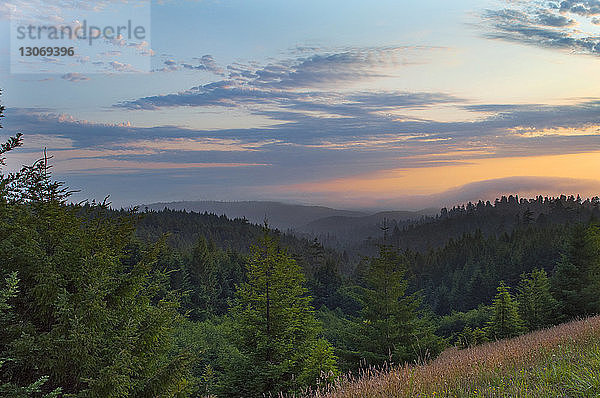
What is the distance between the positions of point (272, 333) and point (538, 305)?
2611 cm

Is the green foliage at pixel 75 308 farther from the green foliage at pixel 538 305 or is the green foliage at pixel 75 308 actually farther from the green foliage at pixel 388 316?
the green foliage at pixel 538 305

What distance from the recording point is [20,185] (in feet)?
25.1

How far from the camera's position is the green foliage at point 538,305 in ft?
98.2

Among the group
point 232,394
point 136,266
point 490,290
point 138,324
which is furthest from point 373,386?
point 490,290

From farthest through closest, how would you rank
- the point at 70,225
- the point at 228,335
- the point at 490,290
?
the point at 490,290, the point at 228,335, the point at 70,225

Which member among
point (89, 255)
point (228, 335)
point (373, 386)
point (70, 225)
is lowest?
point (228, 335)

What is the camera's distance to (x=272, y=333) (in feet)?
53.7

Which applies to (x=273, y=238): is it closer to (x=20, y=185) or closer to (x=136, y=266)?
(x=136, y=266)

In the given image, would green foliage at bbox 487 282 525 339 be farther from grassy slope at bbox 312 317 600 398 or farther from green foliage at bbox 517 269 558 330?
grassy slope at bbox 312 317 600 398

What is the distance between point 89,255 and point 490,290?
264 ft

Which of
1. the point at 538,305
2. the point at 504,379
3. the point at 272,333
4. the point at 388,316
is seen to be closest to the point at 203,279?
the point at 538,305

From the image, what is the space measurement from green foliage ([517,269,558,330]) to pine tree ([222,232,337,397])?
19.5 m

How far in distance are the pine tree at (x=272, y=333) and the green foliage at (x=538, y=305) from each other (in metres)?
19.5

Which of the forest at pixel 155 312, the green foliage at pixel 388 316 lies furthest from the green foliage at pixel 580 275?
the green foliage at pixel 388 316
